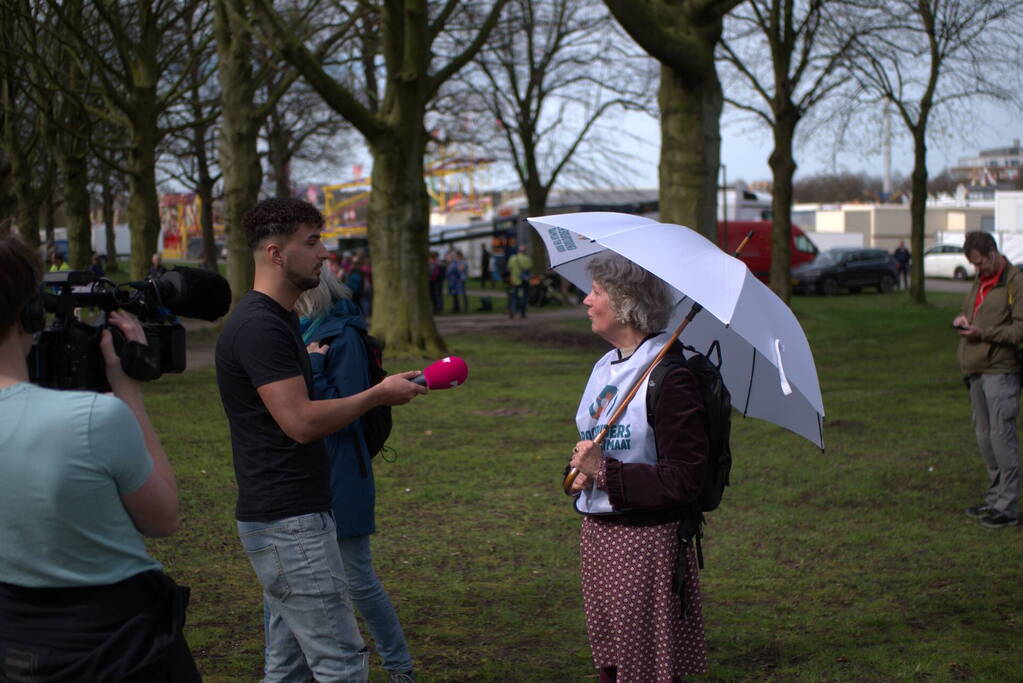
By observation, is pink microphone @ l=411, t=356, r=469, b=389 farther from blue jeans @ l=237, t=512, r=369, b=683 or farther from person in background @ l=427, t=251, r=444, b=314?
person in background @ l=427, t=251, r=444, b=314

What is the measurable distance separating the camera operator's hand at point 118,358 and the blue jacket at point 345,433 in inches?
72.7

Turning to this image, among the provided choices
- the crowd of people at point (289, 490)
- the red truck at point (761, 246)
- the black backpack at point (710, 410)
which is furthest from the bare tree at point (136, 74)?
the red truck at point (761, 246)

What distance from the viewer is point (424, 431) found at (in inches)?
449

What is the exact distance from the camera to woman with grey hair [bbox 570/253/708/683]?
354 centimetres

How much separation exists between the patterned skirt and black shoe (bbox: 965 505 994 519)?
4.52 meters

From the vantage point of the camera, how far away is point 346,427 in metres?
4.45

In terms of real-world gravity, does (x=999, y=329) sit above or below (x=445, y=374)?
below

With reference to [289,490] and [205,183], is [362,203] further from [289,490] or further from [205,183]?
[289,490]

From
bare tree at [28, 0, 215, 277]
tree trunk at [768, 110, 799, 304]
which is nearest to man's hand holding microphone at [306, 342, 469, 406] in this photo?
bare tree at [28, 0, 215, 277]

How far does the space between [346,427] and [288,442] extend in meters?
0.92

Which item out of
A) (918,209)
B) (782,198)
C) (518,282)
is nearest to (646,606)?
(782,198)

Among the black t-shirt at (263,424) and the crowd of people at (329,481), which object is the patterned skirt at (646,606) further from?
the black t-shirt at (263,424)

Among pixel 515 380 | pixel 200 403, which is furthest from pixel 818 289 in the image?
pixel 200 403

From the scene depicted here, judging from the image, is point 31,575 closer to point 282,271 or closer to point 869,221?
point 282,271
